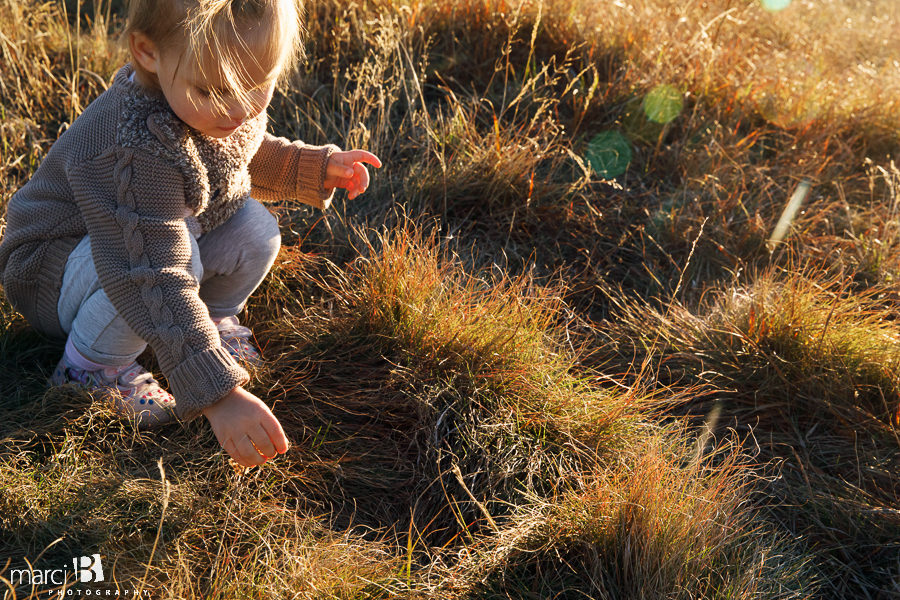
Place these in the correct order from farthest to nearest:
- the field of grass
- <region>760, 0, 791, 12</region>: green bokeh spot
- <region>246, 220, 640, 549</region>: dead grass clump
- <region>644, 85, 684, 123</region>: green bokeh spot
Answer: <region>760, 0, 791, 12</region>: green bokeh spot
<region>644, 85, 684, 123</region>: green bokeh spot
<region>246, 220, 640, 549</region>: dead grass clump
the field of grass

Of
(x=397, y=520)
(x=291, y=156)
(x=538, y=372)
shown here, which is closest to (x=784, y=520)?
(x=538, y=372)

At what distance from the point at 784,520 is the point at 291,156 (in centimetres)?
170

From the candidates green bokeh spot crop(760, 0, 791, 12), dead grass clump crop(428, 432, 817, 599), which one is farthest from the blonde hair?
green bokeh spot crop(760, 0, 791, 12)

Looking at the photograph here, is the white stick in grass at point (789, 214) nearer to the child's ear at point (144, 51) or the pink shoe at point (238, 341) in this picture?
the pink shoe at point (238, 341)

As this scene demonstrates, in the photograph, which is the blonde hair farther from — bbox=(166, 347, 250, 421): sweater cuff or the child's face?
bbox=(166, 347, 250, 421): sweater cuff

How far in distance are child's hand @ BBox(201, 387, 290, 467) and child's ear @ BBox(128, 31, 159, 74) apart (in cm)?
74

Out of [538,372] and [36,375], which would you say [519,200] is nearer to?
[538,372]

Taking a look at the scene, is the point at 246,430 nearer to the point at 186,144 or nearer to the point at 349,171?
the point at 186,144

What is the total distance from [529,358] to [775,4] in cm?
422

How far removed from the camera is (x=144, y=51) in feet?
5.24

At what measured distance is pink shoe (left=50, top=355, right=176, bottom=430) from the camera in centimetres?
185

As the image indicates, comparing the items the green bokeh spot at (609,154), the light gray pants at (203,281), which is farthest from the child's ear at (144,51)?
the green bokeh spot at (609,154)

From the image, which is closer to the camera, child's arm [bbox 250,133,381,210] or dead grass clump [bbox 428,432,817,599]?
dead grass clump [bbox 428,432,817,599]

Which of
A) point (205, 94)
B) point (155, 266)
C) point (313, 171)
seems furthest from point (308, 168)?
point (155, 266)
